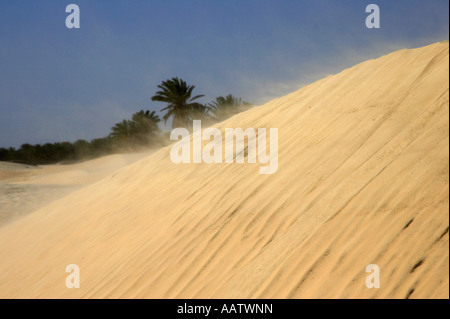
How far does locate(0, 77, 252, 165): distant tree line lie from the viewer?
32250 millimetres

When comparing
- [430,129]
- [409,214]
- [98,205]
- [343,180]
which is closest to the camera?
[409,214]

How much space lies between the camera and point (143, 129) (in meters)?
35.4

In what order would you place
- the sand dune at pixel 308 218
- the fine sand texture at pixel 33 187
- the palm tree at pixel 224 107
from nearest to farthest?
the sand dune at pixel 308 218, the fine sand texture at pixel 33 187, the palm tree at pixel 224 107

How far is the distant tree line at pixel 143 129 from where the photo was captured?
32.2 metres

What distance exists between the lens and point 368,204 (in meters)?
3.11

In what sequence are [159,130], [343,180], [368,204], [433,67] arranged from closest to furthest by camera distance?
[368,204] < [343,180] < [433,67] < [159,130]

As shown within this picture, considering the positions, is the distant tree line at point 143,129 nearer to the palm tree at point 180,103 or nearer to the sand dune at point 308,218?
the palm tree at point 180,103

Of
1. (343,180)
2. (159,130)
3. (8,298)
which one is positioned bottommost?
(8,298)

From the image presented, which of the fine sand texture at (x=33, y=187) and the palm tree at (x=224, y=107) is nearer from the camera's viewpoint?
the fine sand texture at (x=33, y=187)

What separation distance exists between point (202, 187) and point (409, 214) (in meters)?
3.02

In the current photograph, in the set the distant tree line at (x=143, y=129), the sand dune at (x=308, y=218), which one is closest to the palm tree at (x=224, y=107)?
the distant tree line at (x=143, y=129)

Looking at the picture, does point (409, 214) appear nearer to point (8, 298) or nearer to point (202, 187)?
point (202, 187)

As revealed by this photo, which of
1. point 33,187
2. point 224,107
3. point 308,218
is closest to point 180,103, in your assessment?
point 224,107
